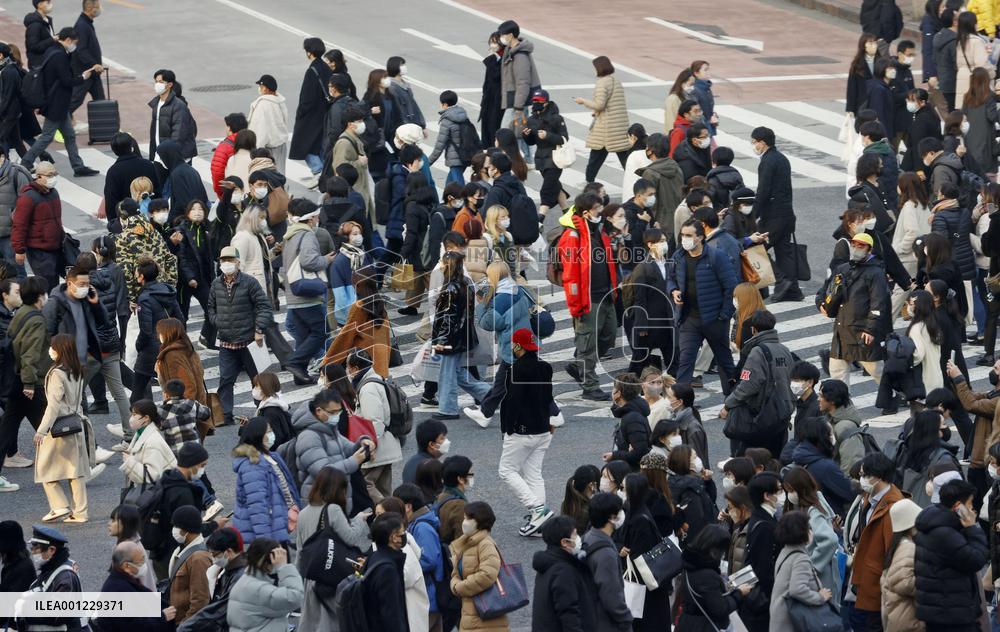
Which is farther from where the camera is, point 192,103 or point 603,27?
point 603,27

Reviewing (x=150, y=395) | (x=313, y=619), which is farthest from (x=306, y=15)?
(x=313, y=619)

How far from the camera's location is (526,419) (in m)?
15.5

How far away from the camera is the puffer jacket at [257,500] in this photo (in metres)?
13.6

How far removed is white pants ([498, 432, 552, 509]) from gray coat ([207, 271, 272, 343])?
3458 mm

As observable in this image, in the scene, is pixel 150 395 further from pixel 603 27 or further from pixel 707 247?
pixel 603 27

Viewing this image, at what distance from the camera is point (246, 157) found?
866 inches

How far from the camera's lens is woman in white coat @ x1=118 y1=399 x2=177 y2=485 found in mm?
14336

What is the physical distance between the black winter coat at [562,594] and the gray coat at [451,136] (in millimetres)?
12048

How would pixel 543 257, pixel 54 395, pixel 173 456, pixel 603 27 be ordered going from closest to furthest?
pixel 173 456 < pixel 54 395 < pixel 543 257 < pixel 603 27

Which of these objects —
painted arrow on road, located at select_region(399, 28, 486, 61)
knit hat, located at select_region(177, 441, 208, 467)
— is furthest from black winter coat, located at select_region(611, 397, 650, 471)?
painted arrow on road, located at select_region(399, 28, 486, 61)

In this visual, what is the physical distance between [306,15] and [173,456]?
77.0 feet

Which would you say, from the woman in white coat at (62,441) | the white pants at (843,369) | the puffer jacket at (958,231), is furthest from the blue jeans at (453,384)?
the puffer jacket at (958,231)

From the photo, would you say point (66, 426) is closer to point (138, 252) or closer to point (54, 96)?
point (138, 252)

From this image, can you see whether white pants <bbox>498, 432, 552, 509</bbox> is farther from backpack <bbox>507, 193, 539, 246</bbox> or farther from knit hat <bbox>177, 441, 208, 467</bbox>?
backpack <bbox>507, 193, 539, 246</bbox>
